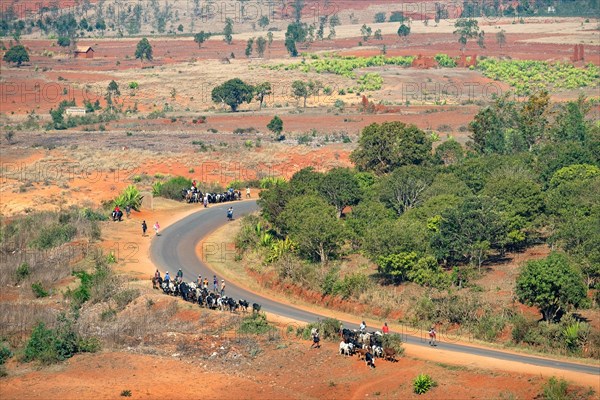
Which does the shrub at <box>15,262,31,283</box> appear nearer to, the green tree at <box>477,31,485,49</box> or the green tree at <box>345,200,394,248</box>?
the green tree at <box>345,200,394,248</box>

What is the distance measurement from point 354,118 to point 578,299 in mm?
72091

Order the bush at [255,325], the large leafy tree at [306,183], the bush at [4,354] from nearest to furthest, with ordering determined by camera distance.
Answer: the bush at [4,354], the bush at [255,325], the large leafy tree at [306,183]

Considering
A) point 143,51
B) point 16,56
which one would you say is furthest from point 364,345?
point 143,51

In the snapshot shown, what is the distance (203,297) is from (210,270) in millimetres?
8724

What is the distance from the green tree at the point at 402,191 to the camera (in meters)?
64.8

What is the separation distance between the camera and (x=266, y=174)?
91.2 metres

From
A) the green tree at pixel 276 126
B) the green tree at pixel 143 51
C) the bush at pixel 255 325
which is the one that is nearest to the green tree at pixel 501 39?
the green tree at pixel 143 51

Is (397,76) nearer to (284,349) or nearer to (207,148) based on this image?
(207,148)

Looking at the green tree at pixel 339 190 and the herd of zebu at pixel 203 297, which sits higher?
the green tree at pixel 339 190

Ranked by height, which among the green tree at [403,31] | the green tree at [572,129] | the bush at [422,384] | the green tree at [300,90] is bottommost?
the bush at [422,384]

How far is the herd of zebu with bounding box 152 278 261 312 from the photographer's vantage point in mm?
49250

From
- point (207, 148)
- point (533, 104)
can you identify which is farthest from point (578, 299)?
point (207, 148)

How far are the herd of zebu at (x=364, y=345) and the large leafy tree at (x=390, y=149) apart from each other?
112 ft

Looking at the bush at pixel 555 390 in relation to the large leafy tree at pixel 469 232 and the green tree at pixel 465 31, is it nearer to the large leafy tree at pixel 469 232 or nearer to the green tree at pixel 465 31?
the large leafy tree at pixel 469 232
